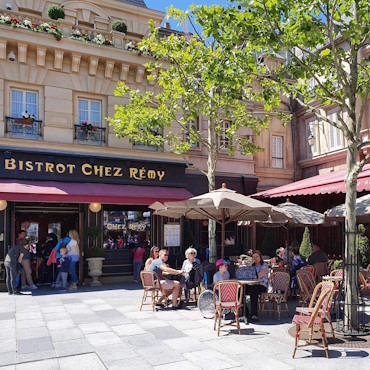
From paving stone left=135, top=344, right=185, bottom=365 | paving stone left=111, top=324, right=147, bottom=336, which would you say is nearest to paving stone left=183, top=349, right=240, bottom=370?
paving stone left=135, top=344, right=185, bottom=365

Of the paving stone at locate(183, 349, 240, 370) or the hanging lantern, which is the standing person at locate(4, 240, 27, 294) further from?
the paving stone at locate(183, 349, 240, 370)

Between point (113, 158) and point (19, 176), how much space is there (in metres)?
3.06

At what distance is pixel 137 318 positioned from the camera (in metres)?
8.41

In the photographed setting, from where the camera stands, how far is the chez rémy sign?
501 inches

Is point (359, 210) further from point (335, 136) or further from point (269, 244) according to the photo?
point (335, 136)

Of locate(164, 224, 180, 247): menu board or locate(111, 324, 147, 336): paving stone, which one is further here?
locate(164, 224, 180, 247): menu board

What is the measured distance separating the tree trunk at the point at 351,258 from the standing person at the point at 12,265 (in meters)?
8.41

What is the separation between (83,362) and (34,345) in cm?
127

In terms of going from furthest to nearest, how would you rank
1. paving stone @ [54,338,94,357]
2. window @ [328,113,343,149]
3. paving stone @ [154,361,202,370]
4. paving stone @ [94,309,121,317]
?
window @ [328,113,343,149], paving stone @ [94,309,121,317], paving stone @ [54,338,94,357], paving stone @ [154,361,202,370]

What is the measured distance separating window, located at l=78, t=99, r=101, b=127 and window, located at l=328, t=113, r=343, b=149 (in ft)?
33.9

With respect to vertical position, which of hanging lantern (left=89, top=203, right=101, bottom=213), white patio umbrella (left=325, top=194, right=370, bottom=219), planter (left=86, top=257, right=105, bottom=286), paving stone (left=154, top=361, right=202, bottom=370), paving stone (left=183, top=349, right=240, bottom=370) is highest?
hanging lantern (left=89, top=203, right=101, bottom=213)

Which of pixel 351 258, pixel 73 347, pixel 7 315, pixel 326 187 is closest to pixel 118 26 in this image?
pixel 326 187

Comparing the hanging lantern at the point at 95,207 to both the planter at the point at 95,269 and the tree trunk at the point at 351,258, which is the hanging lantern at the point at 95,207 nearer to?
the planter at the point at 95,269

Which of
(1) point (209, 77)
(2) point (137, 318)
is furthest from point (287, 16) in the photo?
(2) point (137, 318)
